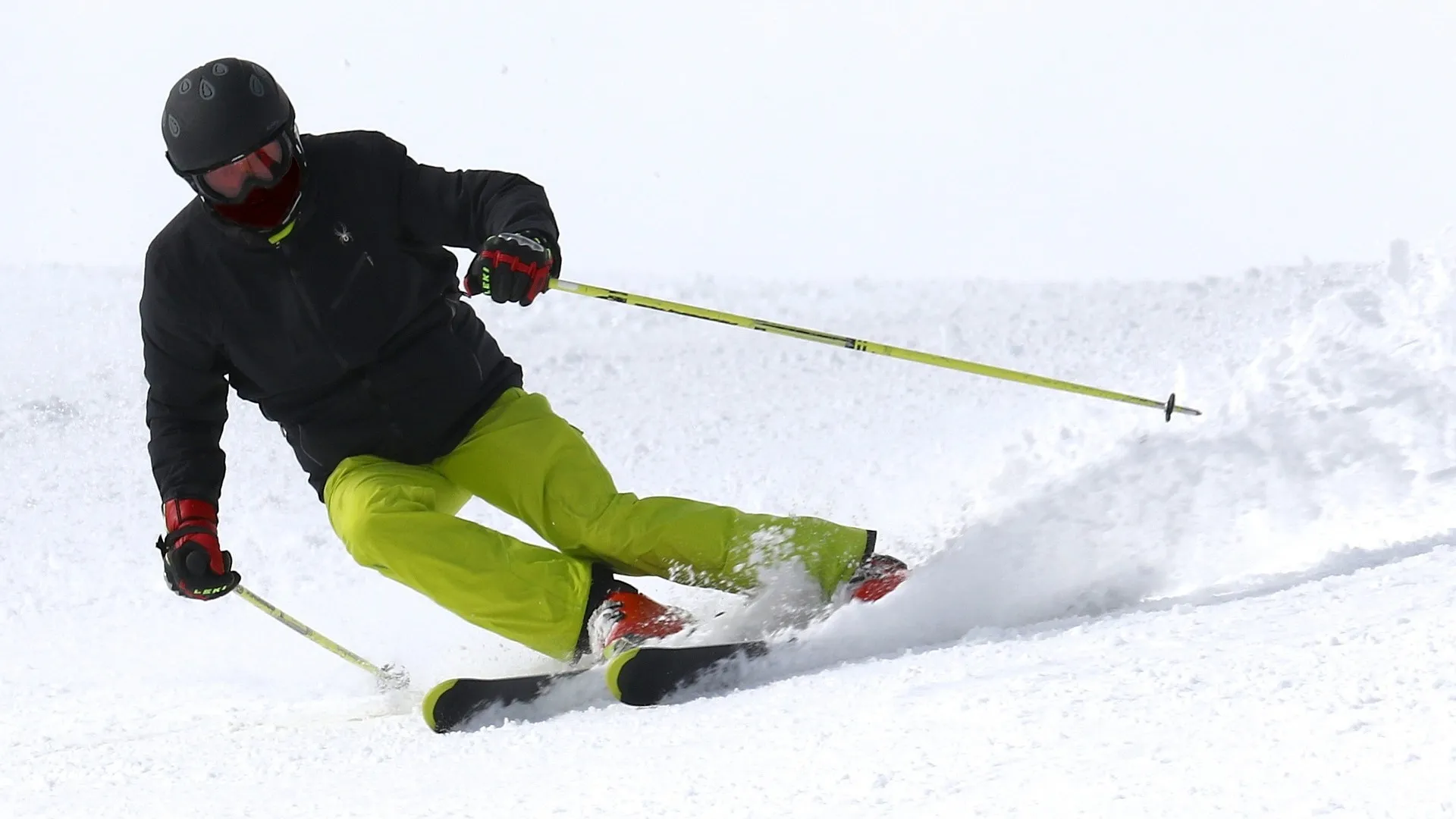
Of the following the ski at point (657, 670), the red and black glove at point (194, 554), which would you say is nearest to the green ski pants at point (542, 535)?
the red and black glove at point (194, 554)

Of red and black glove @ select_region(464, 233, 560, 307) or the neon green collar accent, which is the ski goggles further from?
red and black glove @ select_region(464, 233, 560, 307)

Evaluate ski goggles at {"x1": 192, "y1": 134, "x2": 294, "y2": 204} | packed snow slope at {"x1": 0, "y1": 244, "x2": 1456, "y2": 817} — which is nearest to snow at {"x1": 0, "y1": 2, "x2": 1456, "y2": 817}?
packed snow slope at {"x1": 0, "y1": 244, "x2": 1456, "y2": 817}

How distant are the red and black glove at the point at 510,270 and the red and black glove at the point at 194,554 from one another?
0.95m

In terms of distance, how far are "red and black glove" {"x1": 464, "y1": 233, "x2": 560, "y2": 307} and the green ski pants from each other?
0.57 m

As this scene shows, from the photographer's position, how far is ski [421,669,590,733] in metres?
3.05

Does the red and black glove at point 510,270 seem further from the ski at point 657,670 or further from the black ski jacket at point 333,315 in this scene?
the ski at point 657,670

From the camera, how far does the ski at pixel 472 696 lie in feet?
10.0

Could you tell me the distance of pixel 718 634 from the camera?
3.27m

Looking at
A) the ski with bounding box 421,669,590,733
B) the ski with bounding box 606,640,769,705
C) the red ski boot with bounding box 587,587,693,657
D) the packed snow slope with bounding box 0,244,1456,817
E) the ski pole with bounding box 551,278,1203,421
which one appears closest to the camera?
the packed snow slope with bounding box 0,244,1456,817

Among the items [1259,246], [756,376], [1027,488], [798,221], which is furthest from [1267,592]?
[798,221]

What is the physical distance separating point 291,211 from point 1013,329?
15.8 ft

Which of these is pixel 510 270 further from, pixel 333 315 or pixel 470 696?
pixel 470 696

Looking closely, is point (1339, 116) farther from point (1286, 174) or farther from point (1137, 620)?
point (1137, 620)

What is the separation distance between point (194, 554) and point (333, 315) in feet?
2.21
